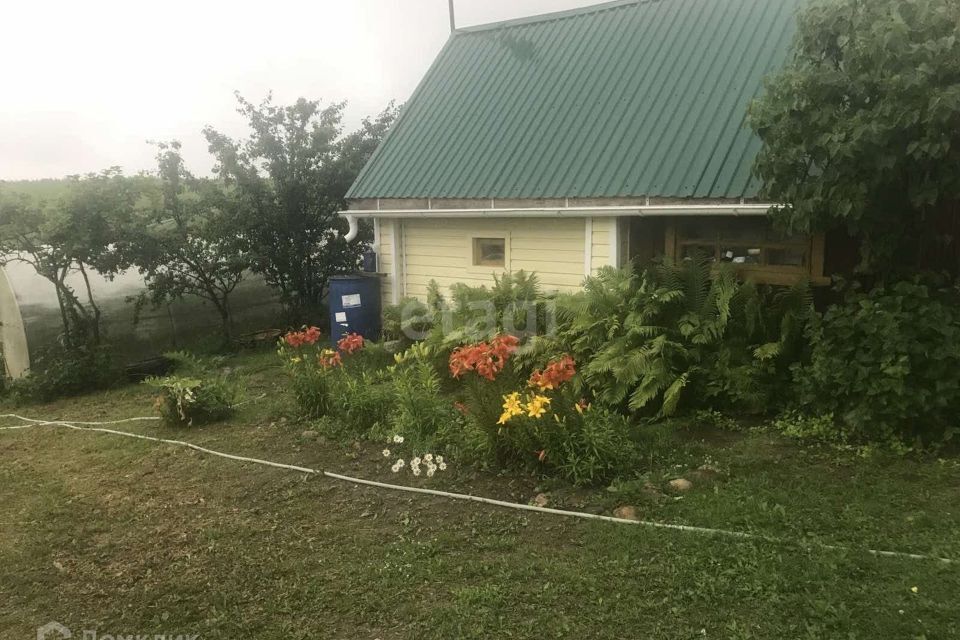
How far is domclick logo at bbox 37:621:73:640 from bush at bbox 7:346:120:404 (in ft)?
22.7

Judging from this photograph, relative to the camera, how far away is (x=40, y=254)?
9.75 metres

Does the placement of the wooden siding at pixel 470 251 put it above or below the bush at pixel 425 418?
above

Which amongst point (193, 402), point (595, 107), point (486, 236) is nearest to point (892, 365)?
point (595, 107)

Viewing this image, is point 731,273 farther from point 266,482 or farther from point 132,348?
point 132,348

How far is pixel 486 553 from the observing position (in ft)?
14.0

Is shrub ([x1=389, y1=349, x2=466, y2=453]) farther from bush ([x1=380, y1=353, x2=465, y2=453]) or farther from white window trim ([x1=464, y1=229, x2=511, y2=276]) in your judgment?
white window trim ([x1=464, y1=229, x2=511, y2=276])

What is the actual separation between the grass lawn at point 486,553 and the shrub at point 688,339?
0.47m

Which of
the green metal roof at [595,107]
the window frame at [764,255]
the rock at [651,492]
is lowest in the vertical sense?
the rock at [651,492]

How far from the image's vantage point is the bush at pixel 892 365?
17.4ft

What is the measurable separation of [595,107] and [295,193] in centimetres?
577

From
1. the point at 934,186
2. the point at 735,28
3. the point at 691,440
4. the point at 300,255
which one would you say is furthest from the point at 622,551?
the point at 300,255

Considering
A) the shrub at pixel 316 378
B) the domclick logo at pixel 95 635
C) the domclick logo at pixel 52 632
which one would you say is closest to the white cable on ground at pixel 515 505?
the shrub at pixel 316 378

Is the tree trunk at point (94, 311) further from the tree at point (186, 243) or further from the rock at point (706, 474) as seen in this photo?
the rock at point (706, 474)

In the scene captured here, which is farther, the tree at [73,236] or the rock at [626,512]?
the tree at [73,236]
